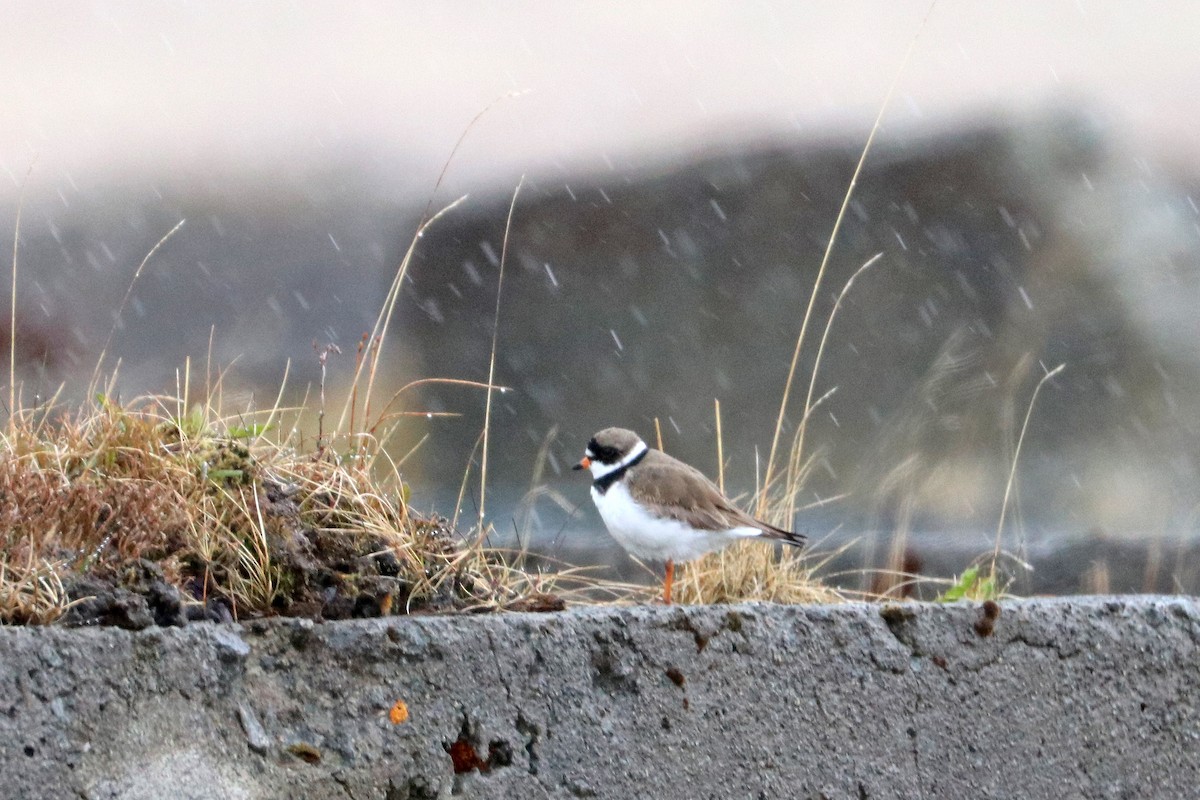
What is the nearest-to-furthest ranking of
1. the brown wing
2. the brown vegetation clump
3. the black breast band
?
the brown vegetation clump → the brown wing → the black breast band

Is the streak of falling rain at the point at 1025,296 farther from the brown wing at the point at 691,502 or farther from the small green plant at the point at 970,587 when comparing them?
the brown wing at the point at 691,502

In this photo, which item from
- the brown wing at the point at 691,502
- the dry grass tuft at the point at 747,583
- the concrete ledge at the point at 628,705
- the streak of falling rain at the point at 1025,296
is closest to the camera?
the concrete ledge at the point at 628,705

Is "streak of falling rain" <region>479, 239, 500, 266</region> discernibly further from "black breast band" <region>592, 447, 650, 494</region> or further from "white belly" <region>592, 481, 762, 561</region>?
"white belly" <region>592, 481, 762, 561</region>

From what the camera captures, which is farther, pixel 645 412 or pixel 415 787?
pixel 645 412

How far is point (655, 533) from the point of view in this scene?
2738 millimetres

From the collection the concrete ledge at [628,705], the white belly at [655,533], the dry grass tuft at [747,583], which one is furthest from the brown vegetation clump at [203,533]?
the dry grass tuft at [747,583]

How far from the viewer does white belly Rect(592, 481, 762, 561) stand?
2.72 m

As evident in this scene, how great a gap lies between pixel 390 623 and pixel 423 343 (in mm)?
4208

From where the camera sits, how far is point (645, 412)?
5914mm

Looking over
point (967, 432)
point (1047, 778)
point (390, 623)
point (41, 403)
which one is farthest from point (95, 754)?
point (967, 432)

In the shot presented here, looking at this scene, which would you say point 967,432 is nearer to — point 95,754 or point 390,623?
point 390,623

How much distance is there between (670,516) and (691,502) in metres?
0.06

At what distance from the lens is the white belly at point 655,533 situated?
272 centimetres

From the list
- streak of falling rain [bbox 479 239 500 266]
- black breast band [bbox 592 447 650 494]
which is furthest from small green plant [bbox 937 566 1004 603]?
streak of falling rain [bbox 479 239 500 266]
